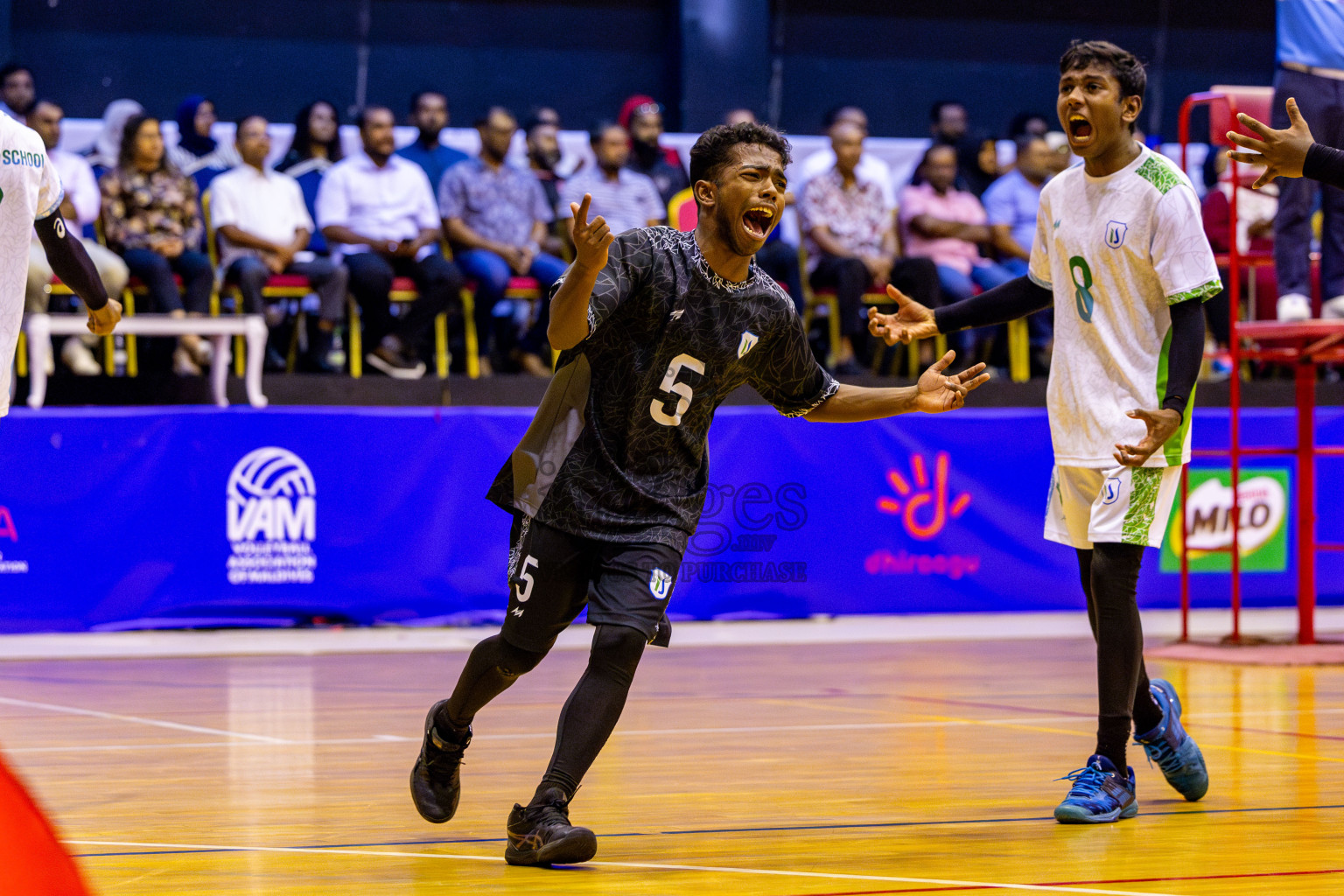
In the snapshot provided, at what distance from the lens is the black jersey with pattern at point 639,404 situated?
157 inches

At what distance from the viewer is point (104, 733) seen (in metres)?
6.00

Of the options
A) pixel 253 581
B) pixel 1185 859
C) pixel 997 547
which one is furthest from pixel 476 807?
pixel 997 547

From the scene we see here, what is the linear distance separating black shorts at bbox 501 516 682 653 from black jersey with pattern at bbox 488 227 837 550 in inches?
1.4

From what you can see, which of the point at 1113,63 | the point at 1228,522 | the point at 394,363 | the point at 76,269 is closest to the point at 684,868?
the point at 1113,63

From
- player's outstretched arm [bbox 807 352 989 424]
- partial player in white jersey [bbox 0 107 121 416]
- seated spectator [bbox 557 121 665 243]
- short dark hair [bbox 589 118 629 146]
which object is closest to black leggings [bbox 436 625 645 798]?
player's outstretched arm [bbox 807 352 989 424]

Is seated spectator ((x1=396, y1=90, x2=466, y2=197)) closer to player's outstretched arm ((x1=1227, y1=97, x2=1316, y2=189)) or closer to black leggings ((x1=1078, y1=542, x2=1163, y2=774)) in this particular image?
black leggings ((x1=1078, y1=542, x2=1163, y2=774))

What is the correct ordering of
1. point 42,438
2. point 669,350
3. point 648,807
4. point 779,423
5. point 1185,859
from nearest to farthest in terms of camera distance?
point 1185,859 < point 669,350 < point 648,807 < point 42,438 < point 779,423

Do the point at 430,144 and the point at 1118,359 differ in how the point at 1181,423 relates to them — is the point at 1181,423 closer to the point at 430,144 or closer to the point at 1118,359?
the point at 1118,359

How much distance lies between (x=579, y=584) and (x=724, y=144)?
3.48ft

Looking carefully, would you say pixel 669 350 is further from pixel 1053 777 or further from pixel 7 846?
pixel 7 846

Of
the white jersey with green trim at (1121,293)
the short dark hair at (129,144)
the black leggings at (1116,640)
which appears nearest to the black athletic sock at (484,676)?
the black leggings at (1116,640)

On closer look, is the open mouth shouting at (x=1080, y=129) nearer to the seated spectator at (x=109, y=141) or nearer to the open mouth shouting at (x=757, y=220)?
the open mouth shouting at (x=757, y=220)

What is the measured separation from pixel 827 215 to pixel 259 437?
181 inches

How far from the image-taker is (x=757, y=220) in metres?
4.00
